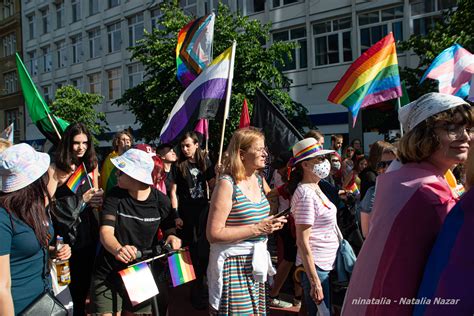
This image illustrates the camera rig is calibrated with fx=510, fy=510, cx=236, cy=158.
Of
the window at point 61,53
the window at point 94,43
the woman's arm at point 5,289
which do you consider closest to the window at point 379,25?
the window at point 94,43

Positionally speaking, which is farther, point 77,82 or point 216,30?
point 77,82

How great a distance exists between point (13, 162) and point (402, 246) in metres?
1.95

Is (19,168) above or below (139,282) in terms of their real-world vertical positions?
above

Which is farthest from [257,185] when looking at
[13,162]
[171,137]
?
[171,137]

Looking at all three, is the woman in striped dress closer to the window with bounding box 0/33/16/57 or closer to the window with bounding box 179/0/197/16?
the window with bounding box 179/0/197/16

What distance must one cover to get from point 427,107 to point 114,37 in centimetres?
3160

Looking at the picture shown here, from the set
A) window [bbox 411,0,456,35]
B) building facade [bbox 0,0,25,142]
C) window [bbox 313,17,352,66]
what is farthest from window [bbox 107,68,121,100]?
window [bbox 411,0,456,35]

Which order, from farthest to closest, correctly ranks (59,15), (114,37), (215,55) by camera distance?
(59,15) < (114,37) < (215,55)

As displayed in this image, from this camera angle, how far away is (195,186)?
225 inches

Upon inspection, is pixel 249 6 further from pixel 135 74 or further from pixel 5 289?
pixel 5 289

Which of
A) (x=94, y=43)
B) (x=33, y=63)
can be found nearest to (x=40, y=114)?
(x=94, y=43)

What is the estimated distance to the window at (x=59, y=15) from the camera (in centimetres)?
3609

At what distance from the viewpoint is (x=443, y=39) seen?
393 inches

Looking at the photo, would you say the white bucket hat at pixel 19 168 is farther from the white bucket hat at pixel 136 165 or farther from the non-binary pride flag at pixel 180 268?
the non-binary pride flag at pixel 180 268
